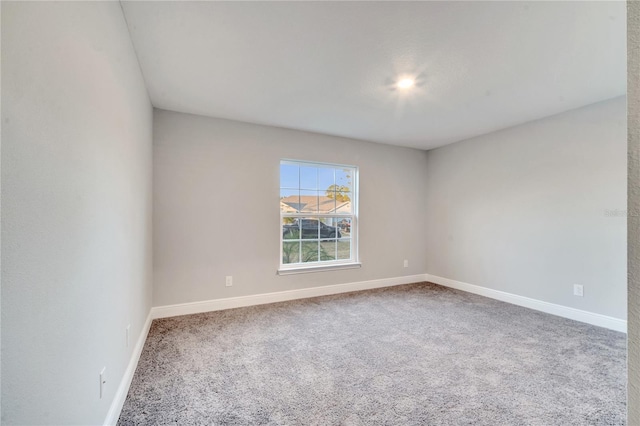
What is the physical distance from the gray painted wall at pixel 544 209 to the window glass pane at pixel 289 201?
242cm

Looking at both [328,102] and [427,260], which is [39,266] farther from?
[427,260]

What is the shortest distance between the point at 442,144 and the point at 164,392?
4.58m

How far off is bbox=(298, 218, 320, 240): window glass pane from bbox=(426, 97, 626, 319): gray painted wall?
6.95 ft

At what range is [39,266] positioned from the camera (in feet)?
2.74

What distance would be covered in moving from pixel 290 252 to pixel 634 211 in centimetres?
355

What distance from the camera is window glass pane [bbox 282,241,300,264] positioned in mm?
3832

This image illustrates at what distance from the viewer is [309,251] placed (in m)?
4.02

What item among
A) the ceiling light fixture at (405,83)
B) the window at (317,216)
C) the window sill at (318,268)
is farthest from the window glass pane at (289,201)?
the ceiling light fixture at (405,83)

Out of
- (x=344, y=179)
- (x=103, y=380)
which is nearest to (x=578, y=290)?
(x=344, y=179)

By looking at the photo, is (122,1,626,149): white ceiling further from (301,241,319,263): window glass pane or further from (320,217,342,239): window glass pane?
(301,241,319,263): window glass pane

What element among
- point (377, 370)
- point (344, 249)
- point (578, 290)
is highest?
point (344, 249)

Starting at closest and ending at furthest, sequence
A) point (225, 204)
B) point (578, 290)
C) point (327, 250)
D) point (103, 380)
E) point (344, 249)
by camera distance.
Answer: point (103, 380)
point (578, 290)
point (225, 204)
point (327, 250)
point (344, 249)

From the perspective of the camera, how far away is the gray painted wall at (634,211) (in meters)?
0.51

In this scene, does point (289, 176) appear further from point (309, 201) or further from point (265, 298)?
point (265, 298)
